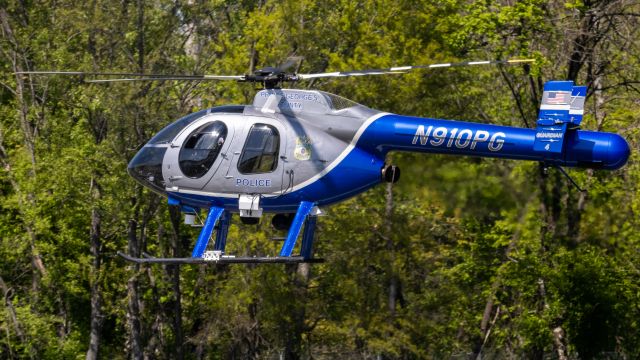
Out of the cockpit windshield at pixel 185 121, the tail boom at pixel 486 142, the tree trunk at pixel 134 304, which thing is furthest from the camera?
the tree trunk at pixel 134 304

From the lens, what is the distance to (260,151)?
709 inches

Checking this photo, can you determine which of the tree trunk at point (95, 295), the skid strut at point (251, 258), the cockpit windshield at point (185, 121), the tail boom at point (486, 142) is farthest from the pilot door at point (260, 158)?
the tree trunk at point (95, 295)

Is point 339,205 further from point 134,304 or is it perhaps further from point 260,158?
point 260,158

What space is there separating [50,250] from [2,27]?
6964mm

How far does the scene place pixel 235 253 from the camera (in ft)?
91.0

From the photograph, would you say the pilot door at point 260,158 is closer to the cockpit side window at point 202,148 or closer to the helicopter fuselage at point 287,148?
the helicopter fuselage at point 287,148

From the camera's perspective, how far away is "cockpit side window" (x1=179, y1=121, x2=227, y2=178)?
1817cm

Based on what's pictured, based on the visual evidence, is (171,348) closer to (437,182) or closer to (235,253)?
(235,253)

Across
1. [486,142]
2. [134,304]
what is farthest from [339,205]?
[486,142]

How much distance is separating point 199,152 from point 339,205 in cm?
1000

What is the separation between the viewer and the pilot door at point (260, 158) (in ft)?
58.9

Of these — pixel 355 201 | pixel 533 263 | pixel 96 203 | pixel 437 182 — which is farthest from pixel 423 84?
pixel 437 182

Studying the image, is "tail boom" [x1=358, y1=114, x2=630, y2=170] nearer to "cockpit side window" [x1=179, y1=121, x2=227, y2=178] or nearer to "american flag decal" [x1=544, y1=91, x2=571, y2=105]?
"american flag decal" [x1=544, y1=91, x2=571, y2=105]

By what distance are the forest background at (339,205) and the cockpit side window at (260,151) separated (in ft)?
28.2
